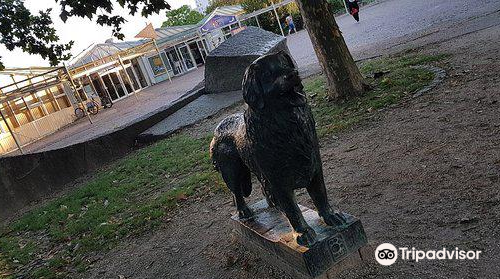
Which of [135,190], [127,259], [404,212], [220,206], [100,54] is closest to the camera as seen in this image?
[404,212]

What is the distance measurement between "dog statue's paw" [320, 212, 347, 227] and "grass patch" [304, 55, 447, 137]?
11.7 feet

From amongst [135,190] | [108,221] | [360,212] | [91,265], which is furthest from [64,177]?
[360,212]

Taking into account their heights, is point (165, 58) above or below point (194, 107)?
above

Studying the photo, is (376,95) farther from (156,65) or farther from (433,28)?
(156,65)

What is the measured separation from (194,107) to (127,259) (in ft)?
26.4

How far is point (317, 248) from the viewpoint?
8.91 ft

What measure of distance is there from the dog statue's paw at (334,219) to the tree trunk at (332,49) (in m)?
5.20

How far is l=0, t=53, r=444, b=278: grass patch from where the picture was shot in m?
5.29

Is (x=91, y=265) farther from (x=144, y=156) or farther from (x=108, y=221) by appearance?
(x=144, y=156)

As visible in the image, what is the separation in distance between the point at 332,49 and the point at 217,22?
Result: 28.5m

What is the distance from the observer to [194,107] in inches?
480

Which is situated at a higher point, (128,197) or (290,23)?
→ (290,23)

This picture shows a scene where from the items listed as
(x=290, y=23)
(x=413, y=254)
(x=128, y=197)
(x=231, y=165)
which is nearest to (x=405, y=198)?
(x=413, y=254)

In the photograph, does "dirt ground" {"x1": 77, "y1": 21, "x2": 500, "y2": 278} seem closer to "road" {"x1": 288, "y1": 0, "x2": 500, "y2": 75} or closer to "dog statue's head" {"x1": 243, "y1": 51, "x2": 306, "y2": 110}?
"dog statue's head" {"x1": 243, "y1": 51, "x2": 306, "y2": 110}
